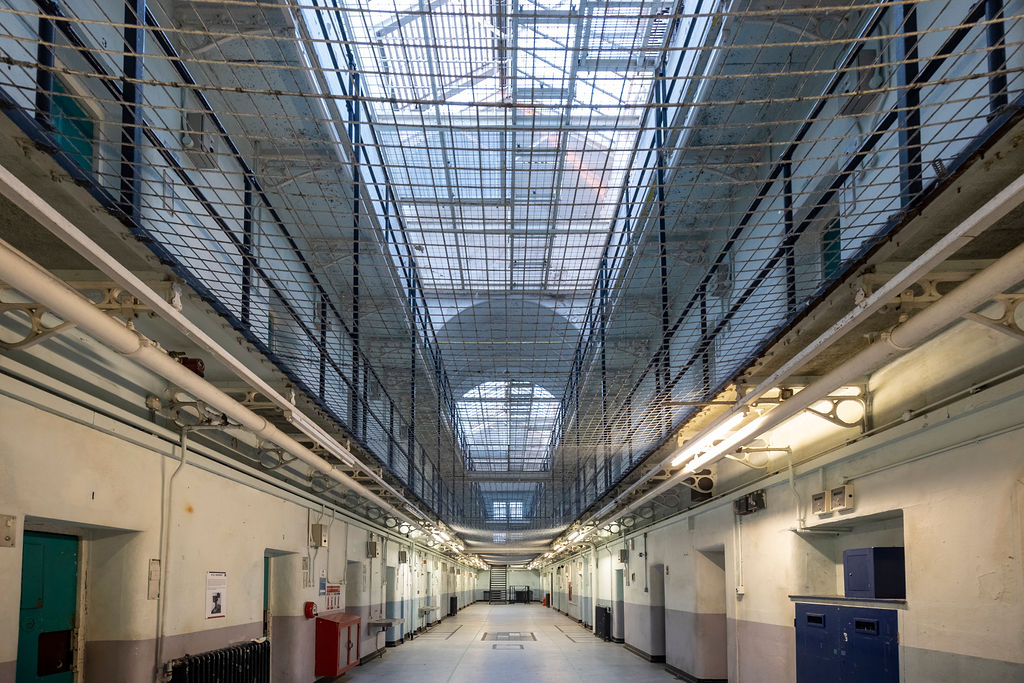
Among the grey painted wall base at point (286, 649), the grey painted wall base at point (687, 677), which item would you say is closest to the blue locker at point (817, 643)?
the grey painted wall base at point (687, 677)

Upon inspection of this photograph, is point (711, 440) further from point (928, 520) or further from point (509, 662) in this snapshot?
point (509, 662)

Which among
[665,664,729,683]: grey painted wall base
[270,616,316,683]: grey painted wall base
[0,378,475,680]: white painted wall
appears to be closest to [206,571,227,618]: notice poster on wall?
[0,378,475,680]: white painted wall

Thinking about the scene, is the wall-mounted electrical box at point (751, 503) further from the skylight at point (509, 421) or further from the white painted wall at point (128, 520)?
the white painted wall at point (128, 520)

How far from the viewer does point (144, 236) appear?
4027 mm

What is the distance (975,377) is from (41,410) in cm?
519

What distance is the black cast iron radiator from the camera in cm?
654

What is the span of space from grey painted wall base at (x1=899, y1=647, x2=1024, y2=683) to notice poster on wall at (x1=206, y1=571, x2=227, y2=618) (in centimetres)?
533

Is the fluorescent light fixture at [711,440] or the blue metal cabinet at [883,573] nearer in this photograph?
the blue metal cabinet at [883,573]

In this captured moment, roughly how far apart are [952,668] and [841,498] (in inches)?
70.1

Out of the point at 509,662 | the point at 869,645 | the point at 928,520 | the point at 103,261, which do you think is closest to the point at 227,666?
the point at 103,261

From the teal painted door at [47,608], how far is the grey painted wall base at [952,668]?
18.0ft

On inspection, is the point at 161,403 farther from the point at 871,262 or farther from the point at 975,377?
the point at 975,377

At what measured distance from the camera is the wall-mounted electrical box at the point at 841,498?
6.67 meters

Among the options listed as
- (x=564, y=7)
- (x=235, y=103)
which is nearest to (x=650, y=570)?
(x=235, y=103)
